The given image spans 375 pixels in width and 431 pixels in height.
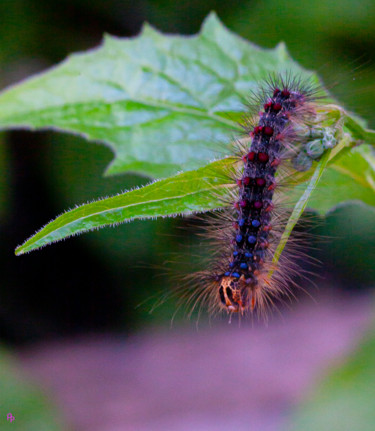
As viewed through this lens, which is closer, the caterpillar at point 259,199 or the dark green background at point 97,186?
the caterpillar at point 259,199

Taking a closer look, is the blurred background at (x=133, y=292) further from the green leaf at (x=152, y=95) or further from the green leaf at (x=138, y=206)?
the green leaf at (x=138, y=206)

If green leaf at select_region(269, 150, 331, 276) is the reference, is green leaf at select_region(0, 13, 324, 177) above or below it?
above

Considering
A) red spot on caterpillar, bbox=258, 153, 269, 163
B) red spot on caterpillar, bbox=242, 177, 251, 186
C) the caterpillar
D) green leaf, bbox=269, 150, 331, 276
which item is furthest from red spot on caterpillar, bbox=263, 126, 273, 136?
green leaf, bbox=269, 150, 331, 276

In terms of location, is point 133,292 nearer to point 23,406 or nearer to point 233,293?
point 23,406

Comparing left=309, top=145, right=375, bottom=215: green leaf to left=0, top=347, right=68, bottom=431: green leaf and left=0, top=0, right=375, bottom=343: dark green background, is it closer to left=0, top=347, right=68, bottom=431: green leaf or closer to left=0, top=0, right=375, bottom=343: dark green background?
left=0, top=0, right=375, bottom=343: dark green background

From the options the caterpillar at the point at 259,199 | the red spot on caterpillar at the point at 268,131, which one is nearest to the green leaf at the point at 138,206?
the caterpillar at the point at 259,199

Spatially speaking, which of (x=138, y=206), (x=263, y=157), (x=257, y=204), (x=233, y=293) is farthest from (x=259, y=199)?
(x=138, y=206)

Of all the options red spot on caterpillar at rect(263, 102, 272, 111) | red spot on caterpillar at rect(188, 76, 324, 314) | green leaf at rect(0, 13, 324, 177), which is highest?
green leaf at rect(0, 13, 324, 177)
